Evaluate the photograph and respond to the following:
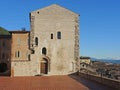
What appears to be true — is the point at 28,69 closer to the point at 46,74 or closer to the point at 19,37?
the point at 46,74

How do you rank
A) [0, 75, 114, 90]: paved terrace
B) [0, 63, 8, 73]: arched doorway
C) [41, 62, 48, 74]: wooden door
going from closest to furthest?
[0, 75, 114, 90]: paved terrace < [41, 62, 48, 74]: wooden door < [0, 63, 8, 73]: arched doorway

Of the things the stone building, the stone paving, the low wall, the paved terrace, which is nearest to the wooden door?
the stone paving

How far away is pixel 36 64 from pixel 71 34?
297 inches

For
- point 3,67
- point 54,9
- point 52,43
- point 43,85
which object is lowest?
point 3,67

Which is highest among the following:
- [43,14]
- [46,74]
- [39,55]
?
[43,14]

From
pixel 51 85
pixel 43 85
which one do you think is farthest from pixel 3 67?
pixel 51 85

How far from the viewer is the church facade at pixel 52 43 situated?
47.9 m

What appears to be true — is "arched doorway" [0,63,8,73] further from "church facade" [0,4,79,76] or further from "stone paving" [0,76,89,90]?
"stone paving" [0,76,89,90]

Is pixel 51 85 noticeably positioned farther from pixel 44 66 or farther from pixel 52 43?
pixel 44 66

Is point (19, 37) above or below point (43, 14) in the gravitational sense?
below

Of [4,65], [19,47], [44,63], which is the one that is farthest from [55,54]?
[4,65]

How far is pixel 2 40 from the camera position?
6391cm

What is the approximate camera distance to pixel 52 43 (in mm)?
48219

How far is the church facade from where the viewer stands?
1887 inches
